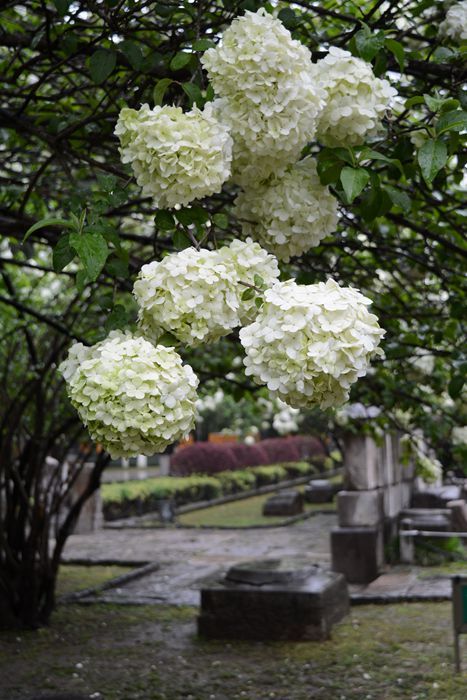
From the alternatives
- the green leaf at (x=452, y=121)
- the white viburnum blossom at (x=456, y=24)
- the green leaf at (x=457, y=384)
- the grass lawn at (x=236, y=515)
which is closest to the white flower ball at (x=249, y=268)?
the green leaf at (x=452, y=121)

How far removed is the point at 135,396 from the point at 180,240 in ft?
1.94

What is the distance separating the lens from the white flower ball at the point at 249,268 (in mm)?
2102

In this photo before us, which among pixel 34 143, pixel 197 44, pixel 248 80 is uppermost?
pixel 34 143

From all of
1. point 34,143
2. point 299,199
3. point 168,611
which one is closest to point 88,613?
point 168,611

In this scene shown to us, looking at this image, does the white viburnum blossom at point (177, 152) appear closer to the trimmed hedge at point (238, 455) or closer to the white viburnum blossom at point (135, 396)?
the white viburnum blossom at point (135, 396)

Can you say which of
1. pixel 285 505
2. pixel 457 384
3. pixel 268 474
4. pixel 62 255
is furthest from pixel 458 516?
pixel 268 474

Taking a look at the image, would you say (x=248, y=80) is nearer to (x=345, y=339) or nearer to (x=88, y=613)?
(x=345, y=339)

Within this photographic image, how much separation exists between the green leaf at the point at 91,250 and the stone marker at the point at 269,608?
5.50 m

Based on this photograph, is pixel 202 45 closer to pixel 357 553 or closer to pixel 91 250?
pixel 91 250

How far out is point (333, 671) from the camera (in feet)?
21.1

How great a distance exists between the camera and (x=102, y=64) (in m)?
3.00

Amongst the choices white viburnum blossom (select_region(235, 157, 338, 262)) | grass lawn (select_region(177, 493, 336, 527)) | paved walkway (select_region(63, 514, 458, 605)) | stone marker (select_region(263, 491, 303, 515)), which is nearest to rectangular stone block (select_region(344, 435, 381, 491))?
paved walkway (select_region(63, 514, 458, 605))

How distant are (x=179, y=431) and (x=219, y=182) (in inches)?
24.7

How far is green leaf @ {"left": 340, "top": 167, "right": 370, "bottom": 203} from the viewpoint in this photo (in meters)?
2.23
